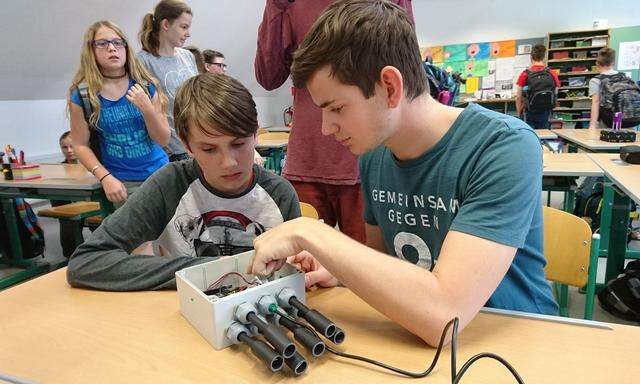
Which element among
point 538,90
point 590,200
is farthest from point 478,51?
point 590,200

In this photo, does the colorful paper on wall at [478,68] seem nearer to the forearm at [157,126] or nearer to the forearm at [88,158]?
the forearm at [157,126]

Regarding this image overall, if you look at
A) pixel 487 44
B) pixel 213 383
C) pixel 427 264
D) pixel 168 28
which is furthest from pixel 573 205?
pixel 487 44

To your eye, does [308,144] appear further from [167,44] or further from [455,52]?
[455,52]

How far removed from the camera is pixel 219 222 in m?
1.21

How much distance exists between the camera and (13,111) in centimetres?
422

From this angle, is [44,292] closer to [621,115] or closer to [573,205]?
[573,205]

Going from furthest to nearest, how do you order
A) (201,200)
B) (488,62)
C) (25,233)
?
(488,62), (25,233), (201,200)

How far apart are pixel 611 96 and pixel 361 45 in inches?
188

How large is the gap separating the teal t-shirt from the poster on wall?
28.5ft

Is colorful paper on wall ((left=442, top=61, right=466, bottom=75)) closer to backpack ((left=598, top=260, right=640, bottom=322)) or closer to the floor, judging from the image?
the floor

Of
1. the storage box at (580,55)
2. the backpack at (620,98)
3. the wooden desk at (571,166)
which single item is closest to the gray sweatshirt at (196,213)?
the wooden desk at (571,166)

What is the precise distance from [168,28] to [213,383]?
Answer: 7.42 feet

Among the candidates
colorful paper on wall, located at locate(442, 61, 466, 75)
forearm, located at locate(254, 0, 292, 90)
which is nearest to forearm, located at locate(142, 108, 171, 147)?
forearm, located at locate(254, 0, 292, 90)

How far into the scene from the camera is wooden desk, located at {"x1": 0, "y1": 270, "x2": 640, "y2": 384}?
0.60m
